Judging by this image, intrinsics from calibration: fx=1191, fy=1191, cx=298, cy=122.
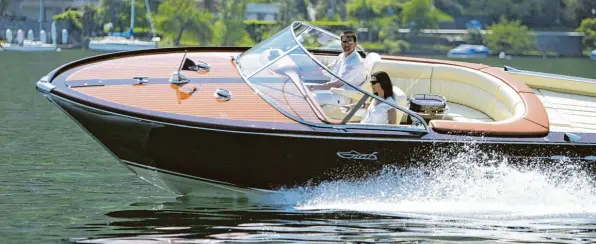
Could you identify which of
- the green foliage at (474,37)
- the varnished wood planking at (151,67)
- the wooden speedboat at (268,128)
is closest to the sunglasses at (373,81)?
the wooden speedboat at (268,128)

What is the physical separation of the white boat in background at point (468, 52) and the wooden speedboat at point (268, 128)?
318ft

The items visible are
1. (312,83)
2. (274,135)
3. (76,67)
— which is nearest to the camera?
(274,135)

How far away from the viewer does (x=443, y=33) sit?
11744 centimetres

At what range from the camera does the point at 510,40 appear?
375 feet

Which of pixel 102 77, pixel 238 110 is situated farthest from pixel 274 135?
pixel 102 77

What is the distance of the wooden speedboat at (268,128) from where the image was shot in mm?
10633

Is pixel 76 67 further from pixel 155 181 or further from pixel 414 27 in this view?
pixel 414 27

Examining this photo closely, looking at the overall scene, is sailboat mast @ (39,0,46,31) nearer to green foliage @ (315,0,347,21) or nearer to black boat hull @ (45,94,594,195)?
green foliage @ (315,0,347,21)

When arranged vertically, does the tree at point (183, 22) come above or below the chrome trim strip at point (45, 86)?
above

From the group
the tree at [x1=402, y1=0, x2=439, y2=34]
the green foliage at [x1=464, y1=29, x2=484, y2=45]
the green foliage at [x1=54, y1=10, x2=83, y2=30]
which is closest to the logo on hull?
the green foliage at [x1=54, y1=10, x2=83, y2=30]

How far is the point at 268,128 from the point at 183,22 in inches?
3963

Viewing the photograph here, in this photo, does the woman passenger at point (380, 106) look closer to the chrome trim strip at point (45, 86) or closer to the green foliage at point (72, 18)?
the chrome trim strip at point (45, 86)

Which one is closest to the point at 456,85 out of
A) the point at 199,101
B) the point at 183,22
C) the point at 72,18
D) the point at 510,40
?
the point at 199,101

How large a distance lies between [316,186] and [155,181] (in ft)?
5.18
